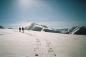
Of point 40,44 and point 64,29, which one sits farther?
point 64,29

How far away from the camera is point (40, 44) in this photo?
2.71 m

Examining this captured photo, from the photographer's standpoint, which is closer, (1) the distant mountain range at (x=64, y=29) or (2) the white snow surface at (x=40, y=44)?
(2) the white snow surface at (x=40, y=44)

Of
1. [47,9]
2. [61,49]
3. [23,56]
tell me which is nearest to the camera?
[23,56]

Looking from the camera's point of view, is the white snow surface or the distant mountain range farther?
the distant mountain range

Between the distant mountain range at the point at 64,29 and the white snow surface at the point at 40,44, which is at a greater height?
the distant mountain range at the point at 64,29

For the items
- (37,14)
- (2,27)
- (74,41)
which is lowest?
(74,41)

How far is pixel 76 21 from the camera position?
2953 millimetres

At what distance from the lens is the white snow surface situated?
2572 millimetres

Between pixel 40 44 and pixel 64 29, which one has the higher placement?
pixel 64 29

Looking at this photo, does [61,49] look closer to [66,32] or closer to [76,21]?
[66,32]

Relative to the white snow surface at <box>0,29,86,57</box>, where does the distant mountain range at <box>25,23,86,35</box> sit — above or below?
above

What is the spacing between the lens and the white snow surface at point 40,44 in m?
2.57

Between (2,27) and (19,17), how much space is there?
33cm

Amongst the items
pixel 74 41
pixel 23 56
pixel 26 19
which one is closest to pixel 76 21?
pixel 74 41
